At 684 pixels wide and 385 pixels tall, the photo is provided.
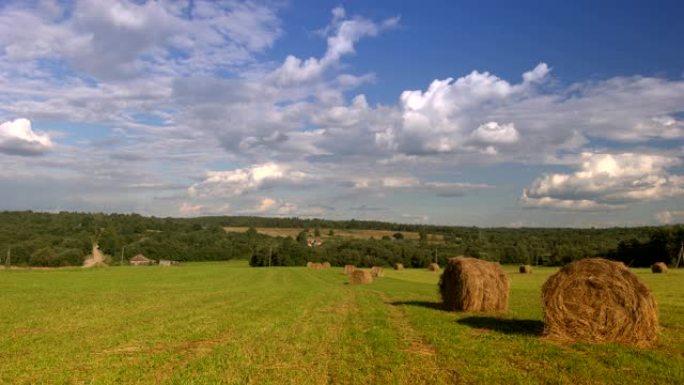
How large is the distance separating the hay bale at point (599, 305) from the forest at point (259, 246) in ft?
211

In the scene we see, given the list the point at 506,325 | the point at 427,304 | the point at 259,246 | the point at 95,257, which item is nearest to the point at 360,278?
the point at 427,304

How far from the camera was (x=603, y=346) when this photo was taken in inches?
499

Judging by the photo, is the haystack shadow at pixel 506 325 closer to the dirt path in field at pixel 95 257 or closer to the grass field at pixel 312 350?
the grass field at pixel 312 350

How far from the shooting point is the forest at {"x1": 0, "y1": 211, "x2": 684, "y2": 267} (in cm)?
8731

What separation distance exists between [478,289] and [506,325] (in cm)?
442

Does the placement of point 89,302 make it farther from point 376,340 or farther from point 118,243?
point 118,243

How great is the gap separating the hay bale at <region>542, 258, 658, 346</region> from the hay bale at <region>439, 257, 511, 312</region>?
618 cm

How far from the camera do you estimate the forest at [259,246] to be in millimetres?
87312

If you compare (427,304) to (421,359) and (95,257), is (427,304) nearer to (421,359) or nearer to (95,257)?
(421,359)

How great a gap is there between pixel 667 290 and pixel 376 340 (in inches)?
907

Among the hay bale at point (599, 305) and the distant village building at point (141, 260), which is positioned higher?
the hay bale at point (599, 305)

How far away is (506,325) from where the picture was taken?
16391 millimetres

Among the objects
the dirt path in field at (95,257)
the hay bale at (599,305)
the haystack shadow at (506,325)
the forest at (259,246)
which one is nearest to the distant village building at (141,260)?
the forest at (259,246)

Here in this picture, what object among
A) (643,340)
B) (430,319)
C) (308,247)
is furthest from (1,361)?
(308,247)
